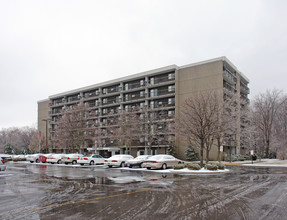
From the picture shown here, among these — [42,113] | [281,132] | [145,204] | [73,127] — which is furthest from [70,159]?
[42,113]

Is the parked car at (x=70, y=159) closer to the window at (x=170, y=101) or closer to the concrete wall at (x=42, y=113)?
the window at (x=170, y=101)

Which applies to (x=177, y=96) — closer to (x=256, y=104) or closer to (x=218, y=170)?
(x=256, y=104)

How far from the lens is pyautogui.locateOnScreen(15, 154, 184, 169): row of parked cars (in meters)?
24.6

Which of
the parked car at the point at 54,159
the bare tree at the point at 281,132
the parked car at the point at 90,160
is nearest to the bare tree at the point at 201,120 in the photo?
Answer: the parked car at the point at 90,160

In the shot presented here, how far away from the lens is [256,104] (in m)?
49.9

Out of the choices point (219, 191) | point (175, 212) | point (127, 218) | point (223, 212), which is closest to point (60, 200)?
point (127, 218)

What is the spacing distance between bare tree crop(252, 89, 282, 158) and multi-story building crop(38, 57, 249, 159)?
4621 mm

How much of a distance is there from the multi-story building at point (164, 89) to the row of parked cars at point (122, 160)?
44.5 feet

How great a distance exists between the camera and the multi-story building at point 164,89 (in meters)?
44.8

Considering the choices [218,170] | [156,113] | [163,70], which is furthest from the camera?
[163,70]

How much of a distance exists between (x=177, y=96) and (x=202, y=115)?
952 inches

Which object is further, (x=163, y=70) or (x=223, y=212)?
(x=163, y=70)

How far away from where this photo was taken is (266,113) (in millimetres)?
48938

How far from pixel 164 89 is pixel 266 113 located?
20.1 m
